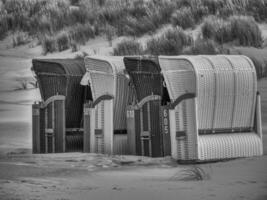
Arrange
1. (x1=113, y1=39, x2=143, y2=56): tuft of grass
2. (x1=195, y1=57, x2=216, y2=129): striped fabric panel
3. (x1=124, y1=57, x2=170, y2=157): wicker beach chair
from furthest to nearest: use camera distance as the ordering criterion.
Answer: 1. (x1=113, y1=39, x2=143, y2=56): tuft of grass
2. (x1=124, y1=57, x2=170, y2=157): wicker beach chair
3. (x1=195, y1=57, x2=216, y2=129): striped fabric panel

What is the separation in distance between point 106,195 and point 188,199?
0.66 m

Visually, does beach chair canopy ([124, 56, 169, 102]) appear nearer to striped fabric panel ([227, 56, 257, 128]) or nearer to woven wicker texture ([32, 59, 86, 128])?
striped fabric panel ([227, 56, 257, 128])

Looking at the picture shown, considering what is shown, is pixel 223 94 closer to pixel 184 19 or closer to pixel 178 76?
pixel 178 76

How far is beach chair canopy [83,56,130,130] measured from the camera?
9.09 meters

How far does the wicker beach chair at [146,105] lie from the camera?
8750 mm

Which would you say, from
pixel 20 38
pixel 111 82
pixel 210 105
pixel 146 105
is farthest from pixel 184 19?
pixel 210 105

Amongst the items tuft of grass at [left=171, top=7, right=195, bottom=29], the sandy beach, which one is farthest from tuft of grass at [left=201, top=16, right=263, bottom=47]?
the sandy beach

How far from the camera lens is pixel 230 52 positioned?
14.1 metres

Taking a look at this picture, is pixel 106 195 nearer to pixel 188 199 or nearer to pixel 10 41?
pixel 188 199

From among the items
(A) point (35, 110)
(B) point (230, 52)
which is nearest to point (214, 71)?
(A) point (35, 110)

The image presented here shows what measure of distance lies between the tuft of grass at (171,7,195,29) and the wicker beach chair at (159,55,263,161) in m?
7.50

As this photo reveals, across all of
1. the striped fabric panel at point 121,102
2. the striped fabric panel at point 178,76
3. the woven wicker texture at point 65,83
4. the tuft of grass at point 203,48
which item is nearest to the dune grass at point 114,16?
the tuft of grass at point 203,48

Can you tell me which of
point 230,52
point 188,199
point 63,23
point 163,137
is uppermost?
point 63,23

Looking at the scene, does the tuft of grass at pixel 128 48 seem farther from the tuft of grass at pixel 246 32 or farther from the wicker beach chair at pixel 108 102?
the wicker beach chair at pixel 108 102
